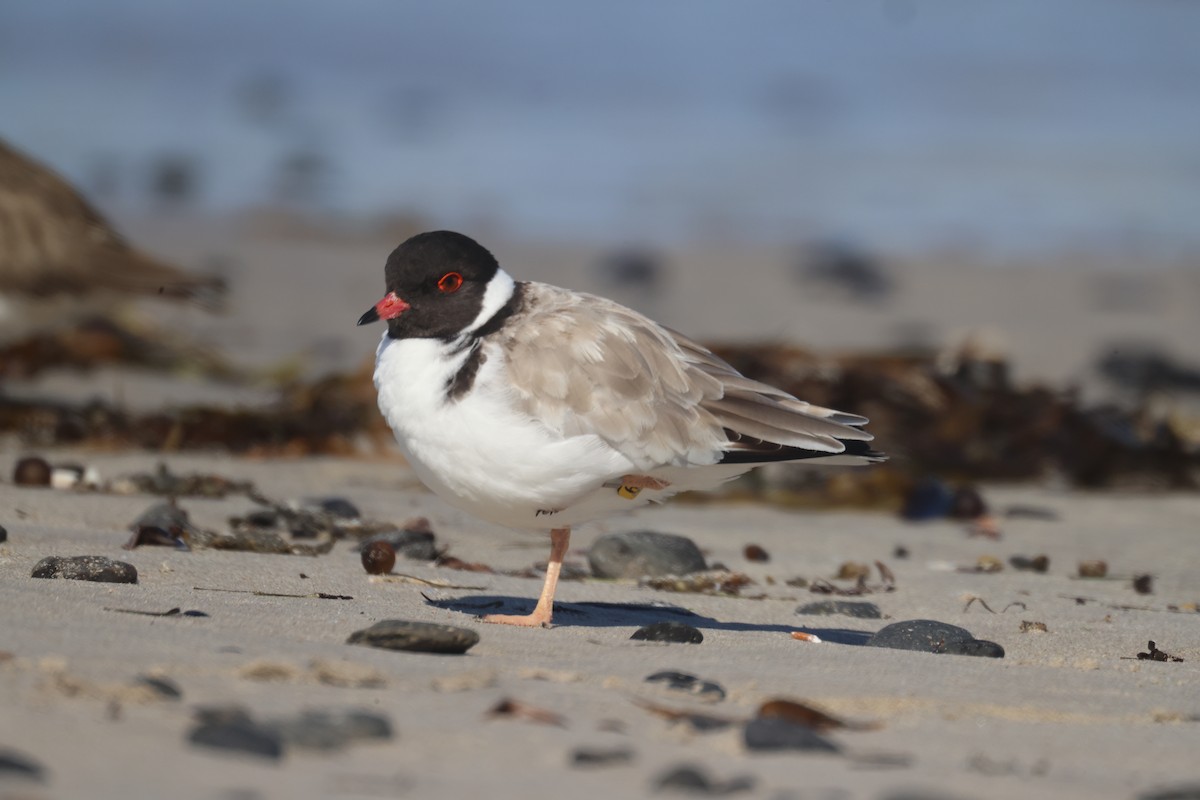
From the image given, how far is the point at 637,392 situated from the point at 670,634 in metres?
0.78

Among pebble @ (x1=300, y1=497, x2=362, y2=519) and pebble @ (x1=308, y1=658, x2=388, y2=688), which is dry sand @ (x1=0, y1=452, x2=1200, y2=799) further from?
pebble @ (x1=300, y1=497, x2=362, y2=519)

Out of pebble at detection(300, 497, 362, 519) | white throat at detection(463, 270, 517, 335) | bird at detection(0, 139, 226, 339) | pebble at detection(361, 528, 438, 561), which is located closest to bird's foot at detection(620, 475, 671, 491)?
white throat at detection(463, 270, 517, 335)

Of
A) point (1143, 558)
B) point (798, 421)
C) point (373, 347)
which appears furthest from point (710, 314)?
point (798, 421)

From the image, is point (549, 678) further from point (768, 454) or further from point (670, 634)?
point (768, 454)

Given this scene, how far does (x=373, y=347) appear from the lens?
12375 mm

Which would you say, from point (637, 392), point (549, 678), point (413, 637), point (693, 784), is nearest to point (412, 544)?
point (637, 392)

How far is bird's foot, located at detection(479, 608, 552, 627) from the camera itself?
4449 mm

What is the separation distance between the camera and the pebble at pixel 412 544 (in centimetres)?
570

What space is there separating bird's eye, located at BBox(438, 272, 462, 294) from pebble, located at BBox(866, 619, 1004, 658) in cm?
166

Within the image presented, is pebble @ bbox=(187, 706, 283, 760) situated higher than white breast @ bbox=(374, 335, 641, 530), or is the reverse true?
white breast @ bbox=(374, 335, 641, 530)

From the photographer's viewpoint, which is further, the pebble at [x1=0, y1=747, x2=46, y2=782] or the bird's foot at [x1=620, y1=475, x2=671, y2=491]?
the bird's foot at [x1=620, y1=475, x2=671, y2=491]

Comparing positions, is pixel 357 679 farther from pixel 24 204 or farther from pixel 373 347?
pixel 373 347

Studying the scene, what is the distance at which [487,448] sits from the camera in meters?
4.34

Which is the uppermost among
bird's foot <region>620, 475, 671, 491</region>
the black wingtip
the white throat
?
the white throat
